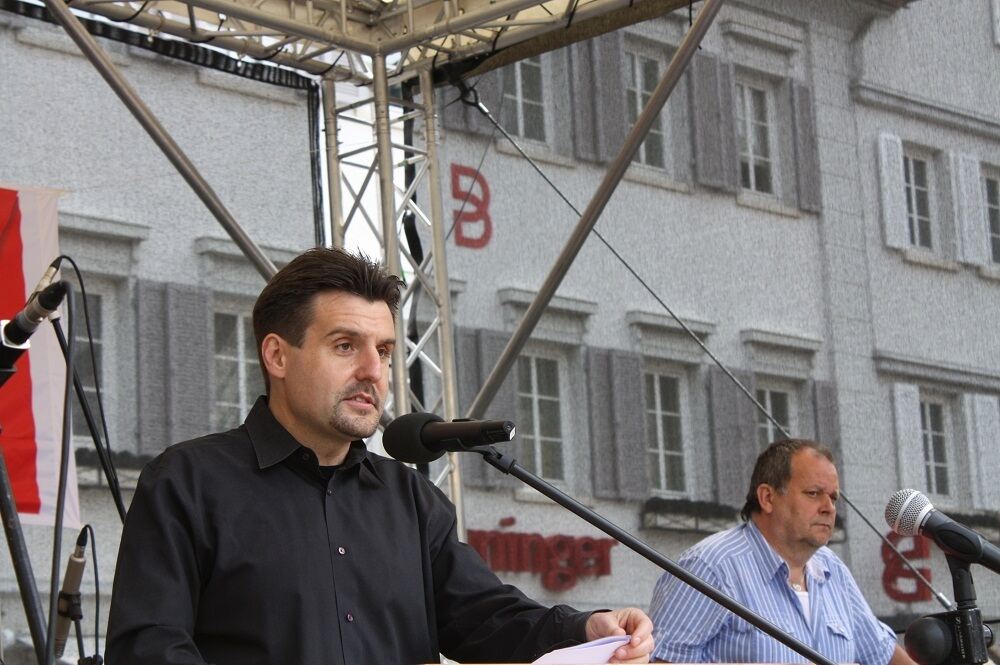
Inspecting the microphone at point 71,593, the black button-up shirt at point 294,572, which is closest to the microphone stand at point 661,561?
the black button-up shirt at point 294,572

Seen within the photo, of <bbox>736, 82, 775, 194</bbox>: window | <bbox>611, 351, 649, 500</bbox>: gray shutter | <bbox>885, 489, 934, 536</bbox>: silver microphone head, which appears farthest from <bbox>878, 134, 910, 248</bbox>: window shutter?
<bbox>885, 489, 934, 536</bbox>: silver microphone head

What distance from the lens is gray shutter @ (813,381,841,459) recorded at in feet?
Answer: 15.9

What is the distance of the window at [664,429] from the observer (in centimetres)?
502

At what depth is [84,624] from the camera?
13.9ft

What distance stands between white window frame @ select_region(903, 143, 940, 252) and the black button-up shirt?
119 inches

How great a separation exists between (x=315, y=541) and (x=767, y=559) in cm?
176

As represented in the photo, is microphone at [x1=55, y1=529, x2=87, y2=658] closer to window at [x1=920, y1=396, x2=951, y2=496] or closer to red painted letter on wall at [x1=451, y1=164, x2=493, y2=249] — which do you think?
red painted letter on wall at [x1=451, y1=164, x2=493, y2=249]

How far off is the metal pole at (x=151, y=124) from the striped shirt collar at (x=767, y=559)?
150 cm

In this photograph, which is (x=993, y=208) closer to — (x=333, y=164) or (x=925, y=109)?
(x=925, y=109)

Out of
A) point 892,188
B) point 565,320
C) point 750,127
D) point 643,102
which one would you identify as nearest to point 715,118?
point 750,127

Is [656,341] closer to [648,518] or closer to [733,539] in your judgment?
[648,518]

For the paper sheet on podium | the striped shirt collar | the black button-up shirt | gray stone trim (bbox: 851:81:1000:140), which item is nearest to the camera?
the paper sheet on podium

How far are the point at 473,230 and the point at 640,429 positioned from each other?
909mm

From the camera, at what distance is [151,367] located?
4.52 metres
